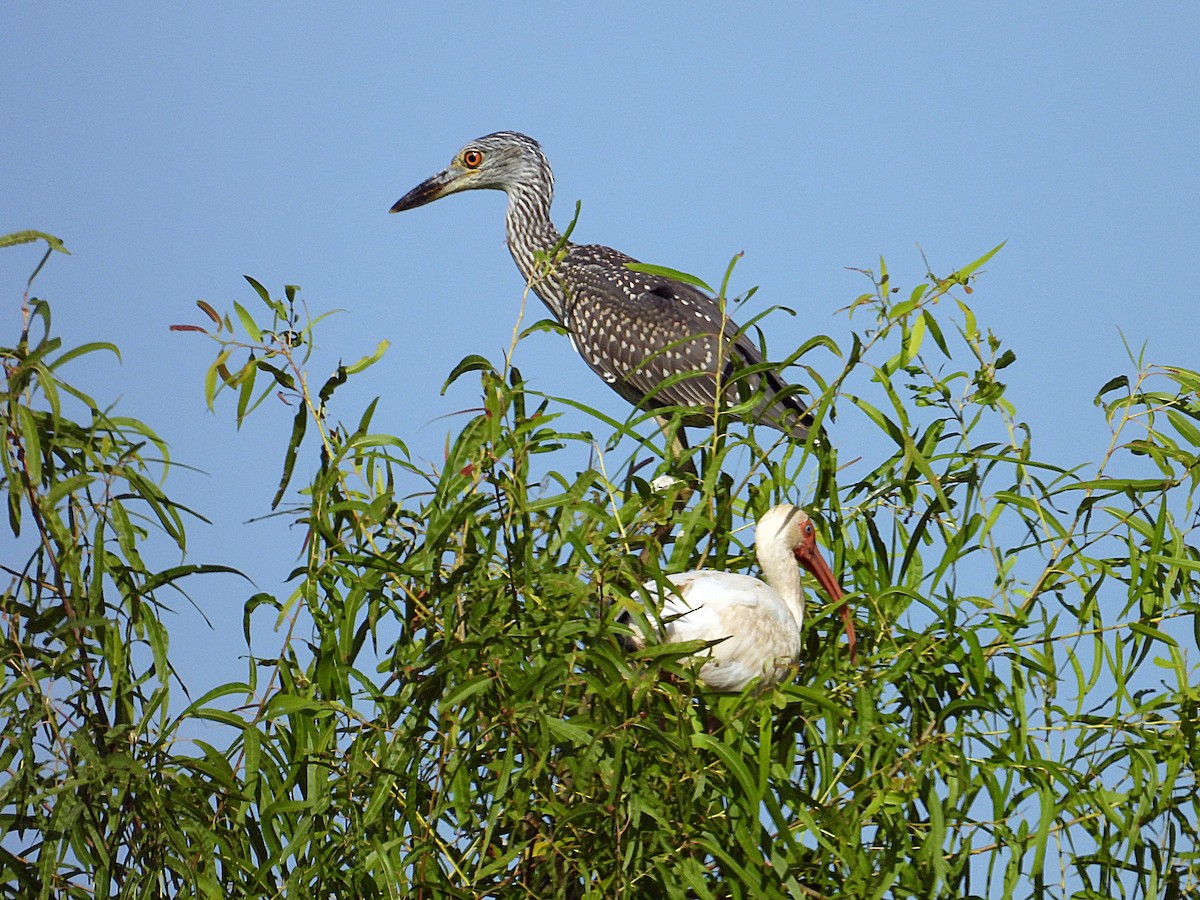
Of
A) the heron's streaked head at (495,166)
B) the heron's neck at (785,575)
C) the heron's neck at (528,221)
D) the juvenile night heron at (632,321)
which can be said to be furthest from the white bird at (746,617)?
the heron's streaked head at (495,166)

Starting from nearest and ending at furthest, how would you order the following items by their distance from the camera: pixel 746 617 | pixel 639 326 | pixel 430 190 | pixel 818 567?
1. pixel 746 617
2. pixel 818 567
3. pixel 639 326
4. pixel 430 190

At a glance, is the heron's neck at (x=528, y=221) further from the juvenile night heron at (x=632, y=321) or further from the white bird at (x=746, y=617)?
the white bird at (x=746, y=617)

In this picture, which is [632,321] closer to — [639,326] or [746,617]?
[639,326]

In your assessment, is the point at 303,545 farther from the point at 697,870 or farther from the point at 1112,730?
the point at 1112,730

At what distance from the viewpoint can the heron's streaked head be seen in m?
7.82

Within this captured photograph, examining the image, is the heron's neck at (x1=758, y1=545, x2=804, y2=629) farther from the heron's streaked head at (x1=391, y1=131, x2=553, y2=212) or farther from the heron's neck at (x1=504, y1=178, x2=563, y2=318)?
the heron's streaked head at (x1=391, y1=131, x2=553, y2=212)

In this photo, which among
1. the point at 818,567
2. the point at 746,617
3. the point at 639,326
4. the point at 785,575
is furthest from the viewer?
the point at 639,326

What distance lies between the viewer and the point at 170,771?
→ 9.09 feet

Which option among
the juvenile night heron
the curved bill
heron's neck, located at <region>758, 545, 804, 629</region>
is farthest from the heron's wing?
heron's neck, located at <region>758, 545, 804, 629</region>

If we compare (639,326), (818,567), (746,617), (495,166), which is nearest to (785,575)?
(818,567)

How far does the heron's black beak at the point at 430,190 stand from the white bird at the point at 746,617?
465cm

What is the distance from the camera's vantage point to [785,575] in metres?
3.43

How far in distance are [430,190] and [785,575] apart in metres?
4.81

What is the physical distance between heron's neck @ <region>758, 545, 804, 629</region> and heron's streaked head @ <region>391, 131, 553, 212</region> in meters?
4.74
